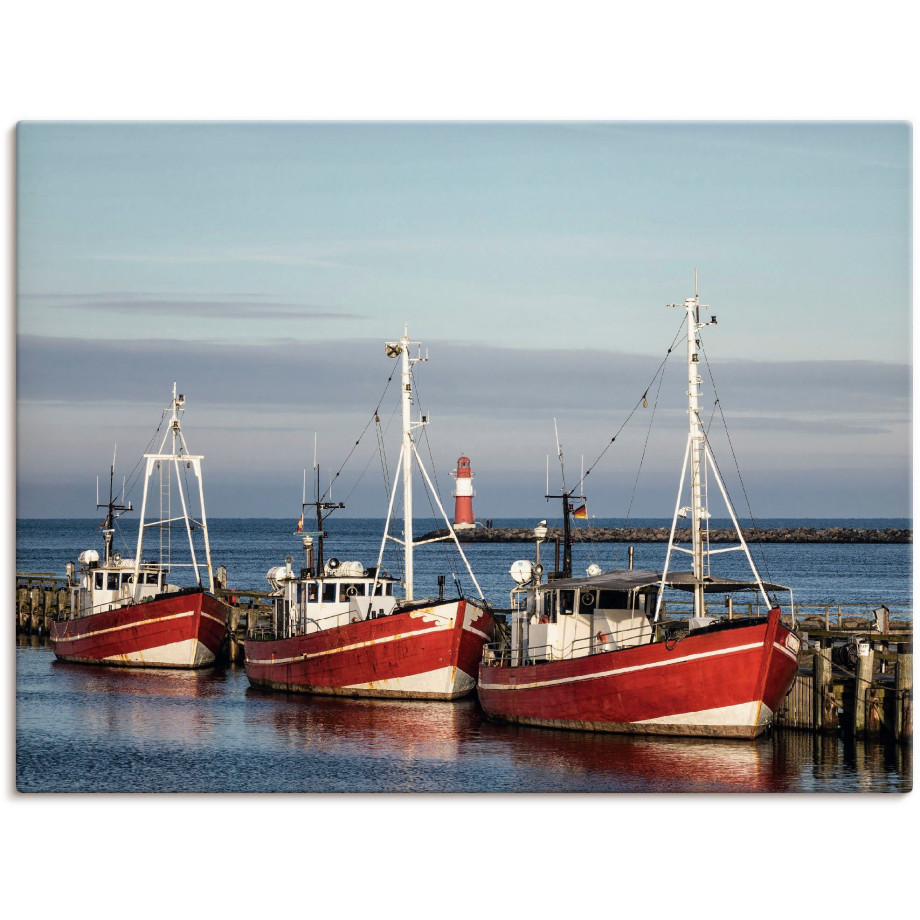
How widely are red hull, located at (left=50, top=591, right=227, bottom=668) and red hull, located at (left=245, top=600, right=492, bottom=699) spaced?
4.93 metres

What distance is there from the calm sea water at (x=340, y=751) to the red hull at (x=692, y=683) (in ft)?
0.81

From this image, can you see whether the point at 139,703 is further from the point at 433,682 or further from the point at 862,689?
the point at 862,689

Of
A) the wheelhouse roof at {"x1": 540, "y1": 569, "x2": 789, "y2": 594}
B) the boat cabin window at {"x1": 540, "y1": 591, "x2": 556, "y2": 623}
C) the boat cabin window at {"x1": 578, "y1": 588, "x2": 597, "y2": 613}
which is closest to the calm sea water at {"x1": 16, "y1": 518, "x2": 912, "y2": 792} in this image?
the boat cabin window at {"x1": 540, "y1": 591, "x2": 556, "y2": 623}

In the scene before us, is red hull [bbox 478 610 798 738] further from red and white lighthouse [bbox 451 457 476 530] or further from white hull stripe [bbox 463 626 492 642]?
red and white lighthouse [bbox 451 457 476 530]

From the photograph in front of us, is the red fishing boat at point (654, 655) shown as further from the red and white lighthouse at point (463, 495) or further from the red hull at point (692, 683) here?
the red and white lighthouse at point (463, 495)

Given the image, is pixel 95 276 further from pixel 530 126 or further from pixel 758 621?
pixel 758 621

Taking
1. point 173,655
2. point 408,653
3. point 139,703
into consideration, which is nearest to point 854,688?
point 408,653

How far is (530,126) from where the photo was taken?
44.9 ft

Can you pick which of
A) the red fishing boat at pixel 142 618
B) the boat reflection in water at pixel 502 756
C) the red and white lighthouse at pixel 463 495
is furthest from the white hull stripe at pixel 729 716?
the red and white lighthouse at pixel 463 495

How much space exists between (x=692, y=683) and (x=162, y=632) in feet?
43.5

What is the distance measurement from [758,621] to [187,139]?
8537 mm

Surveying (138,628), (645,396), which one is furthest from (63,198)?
(138,628)

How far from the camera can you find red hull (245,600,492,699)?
21.0 m

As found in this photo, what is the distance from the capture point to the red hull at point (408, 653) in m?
21.0
